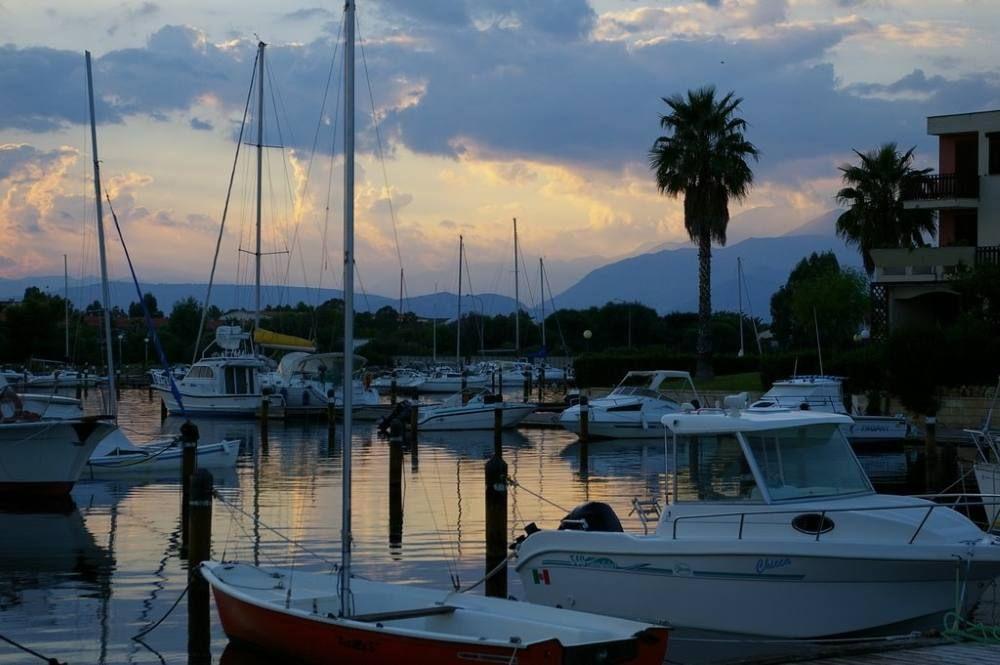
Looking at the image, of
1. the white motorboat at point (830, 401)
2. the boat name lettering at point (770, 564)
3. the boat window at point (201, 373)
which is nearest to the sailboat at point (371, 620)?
the boat name lettering at point (770, 564)

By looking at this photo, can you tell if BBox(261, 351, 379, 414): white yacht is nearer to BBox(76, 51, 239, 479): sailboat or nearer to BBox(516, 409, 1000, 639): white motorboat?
BBox(76, 51, 239, 479): sailboat

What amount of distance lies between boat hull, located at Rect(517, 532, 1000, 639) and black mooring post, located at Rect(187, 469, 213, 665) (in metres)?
4.92

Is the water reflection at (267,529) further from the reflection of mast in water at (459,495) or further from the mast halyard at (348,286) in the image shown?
the mast halyard at (348,286)

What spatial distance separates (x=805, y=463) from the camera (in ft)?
49.8

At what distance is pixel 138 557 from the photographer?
2083 cm

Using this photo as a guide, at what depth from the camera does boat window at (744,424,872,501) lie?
14938mm

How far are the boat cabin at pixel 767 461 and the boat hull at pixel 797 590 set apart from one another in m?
0.96

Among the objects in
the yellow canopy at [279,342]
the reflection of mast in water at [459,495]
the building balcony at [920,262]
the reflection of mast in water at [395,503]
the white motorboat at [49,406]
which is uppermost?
the building balcony at [920,262]

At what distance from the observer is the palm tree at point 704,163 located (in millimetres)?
52531

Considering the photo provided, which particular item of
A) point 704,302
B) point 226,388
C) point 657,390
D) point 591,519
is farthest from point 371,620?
point 226,388

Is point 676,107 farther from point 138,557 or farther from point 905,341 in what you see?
point 138,557

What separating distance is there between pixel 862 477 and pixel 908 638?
2978mm

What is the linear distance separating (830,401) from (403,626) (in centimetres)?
2790


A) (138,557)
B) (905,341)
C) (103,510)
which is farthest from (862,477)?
(905,341)
